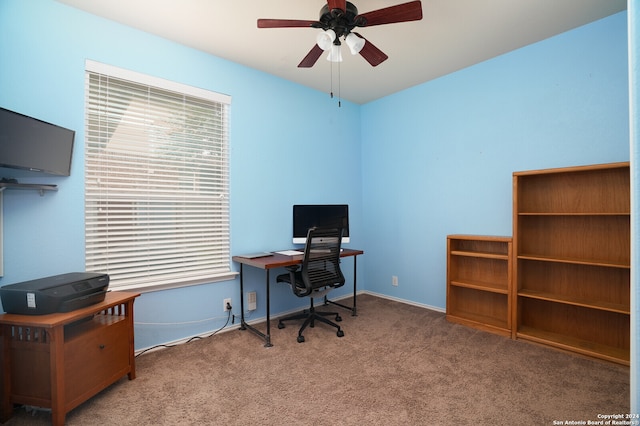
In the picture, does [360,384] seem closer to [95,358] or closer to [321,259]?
[321,259]

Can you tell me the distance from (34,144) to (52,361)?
4.34ft

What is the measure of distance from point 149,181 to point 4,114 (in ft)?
3.28

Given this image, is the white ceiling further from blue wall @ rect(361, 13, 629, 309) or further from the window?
the window

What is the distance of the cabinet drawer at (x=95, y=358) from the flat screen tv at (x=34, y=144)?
1.09m

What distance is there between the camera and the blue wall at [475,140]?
2521mm

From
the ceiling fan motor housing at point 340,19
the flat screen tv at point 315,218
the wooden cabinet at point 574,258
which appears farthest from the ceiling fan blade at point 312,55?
the wooden cabinet at point 574,258

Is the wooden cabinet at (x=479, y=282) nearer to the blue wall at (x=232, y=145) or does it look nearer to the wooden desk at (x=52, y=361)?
the blue wall at (x=232, y=145)

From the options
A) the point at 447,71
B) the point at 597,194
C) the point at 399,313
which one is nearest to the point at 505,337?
the point at 399,313

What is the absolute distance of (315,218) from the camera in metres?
3.54

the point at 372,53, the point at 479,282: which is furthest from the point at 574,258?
the point at 372,53

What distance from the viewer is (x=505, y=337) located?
9.18 ft

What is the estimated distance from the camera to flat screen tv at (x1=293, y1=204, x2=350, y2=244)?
3459 millimetres

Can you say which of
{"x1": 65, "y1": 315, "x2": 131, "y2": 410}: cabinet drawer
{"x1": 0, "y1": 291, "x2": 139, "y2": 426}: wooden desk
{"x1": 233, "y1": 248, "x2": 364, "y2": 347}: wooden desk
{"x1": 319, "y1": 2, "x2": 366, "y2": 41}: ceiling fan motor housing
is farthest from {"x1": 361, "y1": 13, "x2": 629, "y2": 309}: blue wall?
{"x1": 0, "y1": 291, "x2": 139, "y2": 426}: wooden desk

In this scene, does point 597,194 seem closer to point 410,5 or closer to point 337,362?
point 410,5
